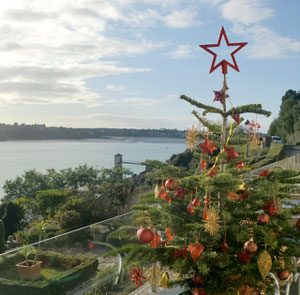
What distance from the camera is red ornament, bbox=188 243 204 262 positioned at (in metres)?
2.30

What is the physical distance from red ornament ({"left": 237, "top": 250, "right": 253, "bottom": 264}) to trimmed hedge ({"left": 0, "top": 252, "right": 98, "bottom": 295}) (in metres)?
3.25

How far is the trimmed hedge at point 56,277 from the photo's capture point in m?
4.81

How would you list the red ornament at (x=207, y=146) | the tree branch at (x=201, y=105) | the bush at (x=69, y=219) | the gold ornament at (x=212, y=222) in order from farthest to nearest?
the bush at (x=69, y=219)
the tree branch at (x=201, y=105)
the red ornament at (x=207, y=146)
the gold ornament at (x=212, y=222)

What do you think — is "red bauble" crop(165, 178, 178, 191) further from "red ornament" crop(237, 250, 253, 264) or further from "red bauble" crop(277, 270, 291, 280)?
"red bauble" crop(277, 270, 291, 280)

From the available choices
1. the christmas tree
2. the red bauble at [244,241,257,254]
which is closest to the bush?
the christmas tree

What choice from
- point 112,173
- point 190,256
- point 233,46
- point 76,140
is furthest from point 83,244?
point 76,140

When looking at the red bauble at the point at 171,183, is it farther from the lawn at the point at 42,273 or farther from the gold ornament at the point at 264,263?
the lawn at the point at 42,273

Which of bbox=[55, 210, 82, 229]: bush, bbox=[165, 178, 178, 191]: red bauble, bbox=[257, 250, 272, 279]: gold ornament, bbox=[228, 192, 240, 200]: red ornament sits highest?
bbox=[165, 178, 178, 191]: red bauble

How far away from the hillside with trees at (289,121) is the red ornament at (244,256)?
114 feet

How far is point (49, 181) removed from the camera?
27281mm

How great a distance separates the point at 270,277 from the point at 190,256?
62 cm

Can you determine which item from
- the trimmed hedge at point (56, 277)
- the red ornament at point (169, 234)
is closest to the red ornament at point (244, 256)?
the red ornament at point (169, 234)

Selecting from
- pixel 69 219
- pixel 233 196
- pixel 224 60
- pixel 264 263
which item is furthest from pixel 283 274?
pixel 69 219

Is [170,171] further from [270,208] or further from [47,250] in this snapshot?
[47,250]
